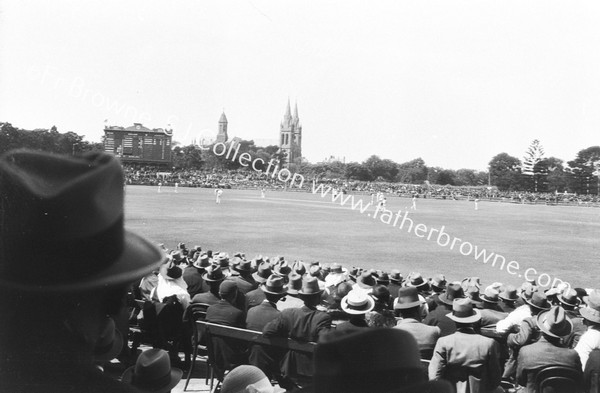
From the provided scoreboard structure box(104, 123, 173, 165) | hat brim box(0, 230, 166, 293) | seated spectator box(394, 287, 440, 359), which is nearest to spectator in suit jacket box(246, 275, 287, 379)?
seated spectator box(394, 287, 440, 359)

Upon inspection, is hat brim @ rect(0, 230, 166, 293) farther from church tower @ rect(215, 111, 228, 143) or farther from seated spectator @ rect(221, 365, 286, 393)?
church tower @ rect(215, 111, 228, 143)

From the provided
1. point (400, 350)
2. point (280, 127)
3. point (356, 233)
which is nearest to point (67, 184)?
point (400, 350)

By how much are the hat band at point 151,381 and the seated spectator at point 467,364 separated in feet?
10.4

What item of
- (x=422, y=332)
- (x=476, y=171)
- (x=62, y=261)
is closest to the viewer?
(x=62, y=261)

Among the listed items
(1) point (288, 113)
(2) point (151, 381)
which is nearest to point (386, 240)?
(2) point (151, 381)

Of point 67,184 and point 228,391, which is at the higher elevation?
point 67,184

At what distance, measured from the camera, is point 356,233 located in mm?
27125

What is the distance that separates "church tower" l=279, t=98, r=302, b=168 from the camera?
598 ft

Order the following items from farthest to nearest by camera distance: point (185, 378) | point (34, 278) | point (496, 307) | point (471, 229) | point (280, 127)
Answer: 1. point (280, 127)
2. point (471, 229)
3. point (496, 307)
4. point (185, 378)
5. point (34, 278)

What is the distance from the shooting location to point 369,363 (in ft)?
5.24

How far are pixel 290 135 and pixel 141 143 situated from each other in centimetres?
9548

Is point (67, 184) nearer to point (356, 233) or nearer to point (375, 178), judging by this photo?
point (356, 233)

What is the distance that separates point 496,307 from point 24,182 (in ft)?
26.1

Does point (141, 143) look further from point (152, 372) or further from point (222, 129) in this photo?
point (152, 372)
